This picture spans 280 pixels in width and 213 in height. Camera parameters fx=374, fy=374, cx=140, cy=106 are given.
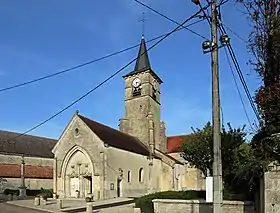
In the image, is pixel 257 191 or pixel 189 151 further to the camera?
pixel 189 151

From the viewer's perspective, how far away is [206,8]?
9023 millimetres

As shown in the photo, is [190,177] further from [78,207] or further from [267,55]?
[267,55]

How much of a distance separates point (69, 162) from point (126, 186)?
6.59 meters

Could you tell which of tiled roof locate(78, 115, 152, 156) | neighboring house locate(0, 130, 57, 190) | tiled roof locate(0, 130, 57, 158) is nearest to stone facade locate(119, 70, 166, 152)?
tiled roof locate(78, 115, 152, 156)

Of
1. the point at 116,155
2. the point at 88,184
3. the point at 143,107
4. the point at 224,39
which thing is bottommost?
the point at 88,184

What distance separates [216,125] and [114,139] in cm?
3162

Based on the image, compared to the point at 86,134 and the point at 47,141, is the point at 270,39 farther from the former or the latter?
the point at 47,141

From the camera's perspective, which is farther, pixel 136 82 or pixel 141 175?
pixel 136 82

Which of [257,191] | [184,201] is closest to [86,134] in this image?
[184,201]

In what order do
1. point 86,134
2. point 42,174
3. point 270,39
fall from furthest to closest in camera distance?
point 42,174, point 86,134, point 270,39

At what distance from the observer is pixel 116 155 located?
37.4m

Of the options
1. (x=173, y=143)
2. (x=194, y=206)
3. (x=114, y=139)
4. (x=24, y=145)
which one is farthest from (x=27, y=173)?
(x=194, y=206)

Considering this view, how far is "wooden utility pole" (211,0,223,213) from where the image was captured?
8172 millimetres

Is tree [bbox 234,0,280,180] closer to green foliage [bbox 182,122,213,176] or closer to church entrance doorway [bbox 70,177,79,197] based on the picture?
green foliage [bbox 182,122,213,176]
